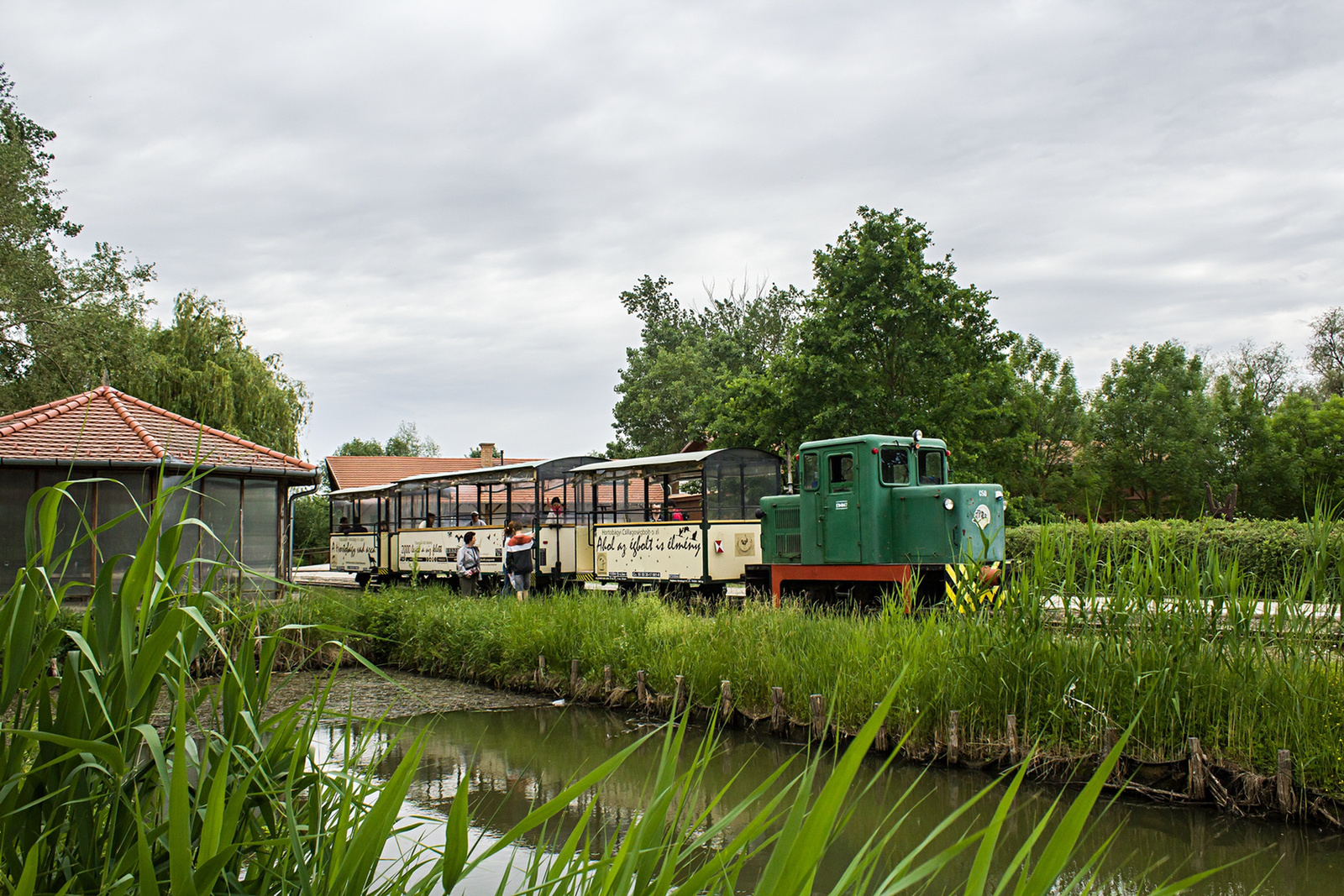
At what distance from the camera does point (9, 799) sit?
2.54 m

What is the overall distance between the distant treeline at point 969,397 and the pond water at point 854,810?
1020 centimetres

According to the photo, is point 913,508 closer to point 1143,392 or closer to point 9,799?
point 9,799

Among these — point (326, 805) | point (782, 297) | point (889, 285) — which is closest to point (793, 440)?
point (889, 285)

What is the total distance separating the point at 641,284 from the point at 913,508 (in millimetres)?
55694

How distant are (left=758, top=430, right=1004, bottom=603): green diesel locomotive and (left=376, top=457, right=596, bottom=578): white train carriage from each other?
7.07 meters

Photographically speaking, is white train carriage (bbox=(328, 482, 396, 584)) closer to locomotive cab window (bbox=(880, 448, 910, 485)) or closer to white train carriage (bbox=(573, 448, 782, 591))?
white train carriage (bbox=(573, 448, 782, 591))

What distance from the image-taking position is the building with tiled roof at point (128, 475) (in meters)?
16.1

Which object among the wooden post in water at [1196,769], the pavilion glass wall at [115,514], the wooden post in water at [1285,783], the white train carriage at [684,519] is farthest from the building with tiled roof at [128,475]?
the wooden post in water at [1285,783]

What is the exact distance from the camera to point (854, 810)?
185 inches

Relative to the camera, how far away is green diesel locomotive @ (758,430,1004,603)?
546 inches

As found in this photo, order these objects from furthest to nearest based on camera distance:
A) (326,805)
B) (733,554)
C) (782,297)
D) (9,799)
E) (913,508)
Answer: (782,297) < (733,554) < (913,508) < (326,805) < (9,799)

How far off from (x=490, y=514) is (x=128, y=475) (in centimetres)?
847

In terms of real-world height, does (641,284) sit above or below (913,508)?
above

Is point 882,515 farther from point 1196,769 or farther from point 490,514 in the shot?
point 490,514
